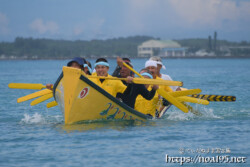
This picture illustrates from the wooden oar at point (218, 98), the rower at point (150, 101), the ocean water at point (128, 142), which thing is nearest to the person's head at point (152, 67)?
the rower at point (150, 101)

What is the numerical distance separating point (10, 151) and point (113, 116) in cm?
352

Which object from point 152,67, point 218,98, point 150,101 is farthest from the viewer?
point 218,98

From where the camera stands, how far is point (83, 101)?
45.1ft

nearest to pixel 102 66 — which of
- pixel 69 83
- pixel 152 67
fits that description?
pixel 69 83

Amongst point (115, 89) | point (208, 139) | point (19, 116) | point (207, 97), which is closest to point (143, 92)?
point (115, 89)

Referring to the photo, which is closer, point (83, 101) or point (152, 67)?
point (83, 101)

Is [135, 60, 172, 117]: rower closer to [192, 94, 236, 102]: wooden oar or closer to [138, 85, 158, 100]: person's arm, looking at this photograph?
[138, 85, 158, 100]: person's arm

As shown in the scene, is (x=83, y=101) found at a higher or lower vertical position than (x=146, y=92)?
lower

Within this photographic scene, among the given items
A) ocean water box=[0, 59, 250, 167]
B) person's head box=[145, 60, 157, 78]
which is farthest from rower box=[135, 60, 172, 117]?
ocean water box=[0, 59, 250, 167]

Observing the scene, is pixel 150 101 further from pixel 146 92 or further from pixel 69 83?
pixel 69 83

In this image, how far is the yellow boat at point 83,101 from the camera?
43.8ft

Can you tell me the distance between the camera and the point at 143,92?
14.3m

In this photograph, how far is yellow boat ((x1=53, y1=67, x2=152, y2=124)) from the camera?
13.4m

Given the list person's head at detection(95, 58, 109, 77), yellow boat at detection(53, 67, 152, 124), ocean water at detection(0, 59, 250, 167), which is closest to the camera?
ocean water at detection(0, 59, 250, 167)
